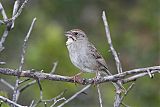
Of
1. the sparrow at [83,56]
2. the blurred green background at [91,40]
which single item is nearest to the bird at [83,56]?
the sparrow at [83,56]

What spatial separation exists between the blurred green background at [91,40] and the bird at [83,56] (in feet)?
6.05

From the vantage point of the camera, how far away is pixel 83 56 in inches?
297

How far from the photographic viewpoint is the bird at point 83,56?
292 inches

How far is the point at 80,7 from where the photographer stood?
12.2 metres

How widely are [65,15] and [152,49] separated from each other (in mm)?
1889

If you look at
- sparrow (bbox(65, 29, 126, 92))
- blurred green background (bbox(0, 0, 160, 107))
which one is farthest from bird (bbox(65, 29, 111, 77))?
blurred green background (bbox(0, 0, 160, 107))

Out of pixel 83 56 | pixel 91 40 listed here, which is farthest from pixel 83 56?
pixel 91 40

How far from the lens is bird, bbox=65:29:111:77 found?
741 cm

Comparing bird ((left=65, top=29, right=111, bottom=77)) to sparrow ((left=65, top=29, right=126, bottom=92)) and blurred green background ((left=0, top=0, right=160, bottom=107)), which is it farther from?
blurred green background ((left=0, top=0, right=160, bottom=107))

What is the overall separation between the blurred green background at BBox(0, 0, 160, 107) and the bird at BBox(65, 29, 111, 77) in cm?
184

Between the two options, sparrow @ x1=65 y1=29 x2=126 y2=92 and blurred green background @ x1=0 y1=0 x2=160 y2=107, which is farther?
blurred green background @ x1=0 y1=0 x2=160 y2=107

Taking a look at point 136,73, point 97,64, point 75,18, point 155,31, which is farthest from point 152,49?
point 136,73

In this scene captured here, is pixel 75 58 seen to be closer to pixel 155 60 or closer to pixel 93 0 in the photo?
pixel 155 60

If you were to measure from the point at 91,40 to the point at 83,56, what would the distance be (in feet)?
12.8
